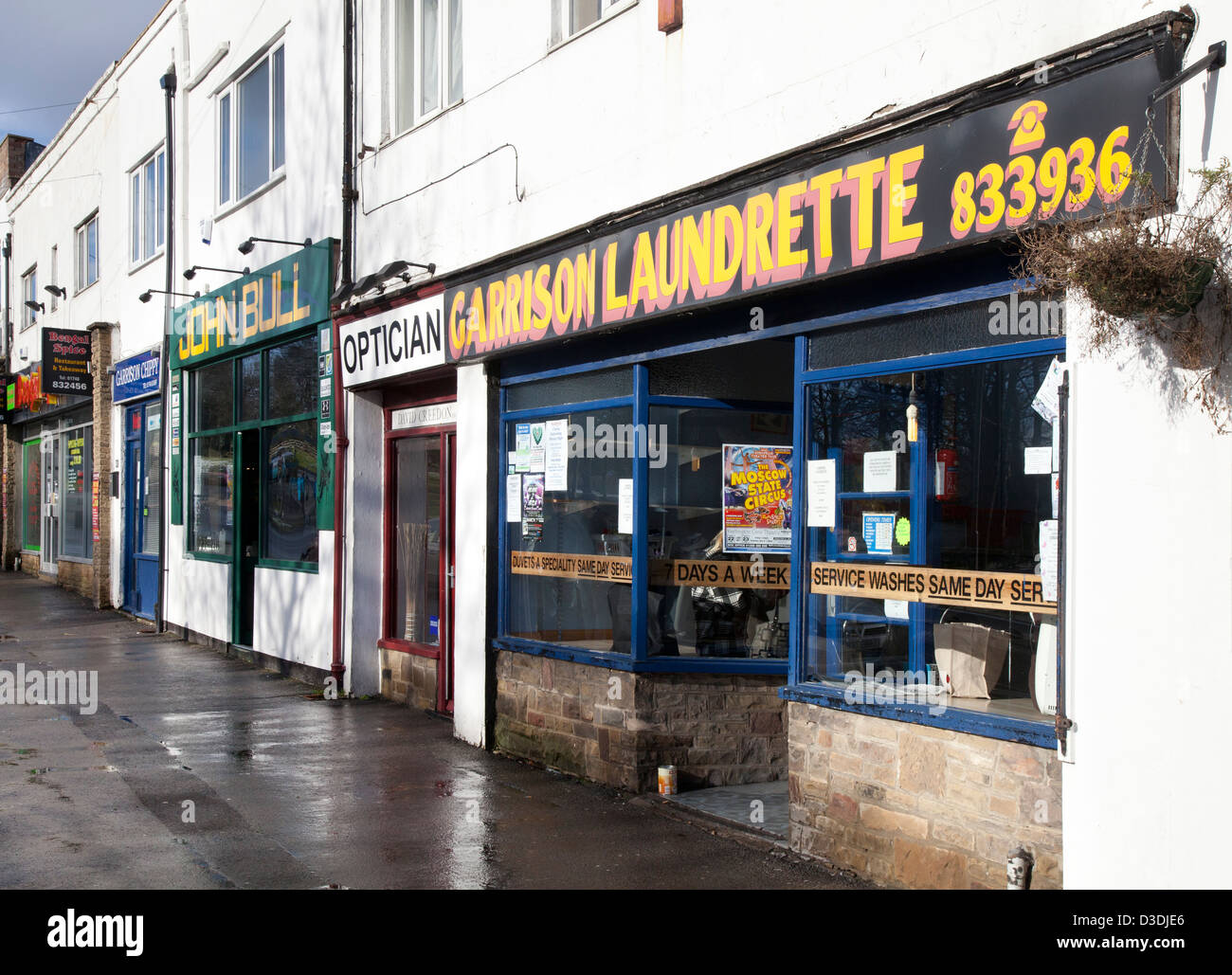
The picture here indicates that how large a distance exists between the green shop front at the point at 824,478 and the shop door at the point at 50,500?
18062 mm

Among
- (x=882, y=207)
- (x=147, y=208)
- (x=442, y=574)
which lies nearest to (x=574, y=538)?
(x=442, y=574)

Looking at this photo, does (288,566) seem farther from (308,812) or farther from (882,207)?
(882,207)

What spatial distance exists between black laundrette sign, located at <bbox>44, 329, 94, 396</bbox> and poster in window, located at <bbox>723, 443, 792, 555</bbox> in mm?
15397

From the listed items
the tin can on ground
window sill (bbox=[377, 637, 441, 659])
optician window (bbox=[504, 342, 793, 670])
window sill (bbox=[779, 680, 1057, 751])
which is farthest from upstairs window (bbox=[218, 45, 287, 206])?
window sill (bbox=[779, 680, 1057, 751])

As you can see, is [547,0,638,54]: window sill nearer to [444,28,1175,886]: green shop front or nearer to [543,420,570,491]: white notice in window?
[444,28,1175,886]: green shop front

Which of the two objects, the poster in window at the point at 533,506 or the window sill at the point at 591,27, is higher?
the window sill at the point at 591,27

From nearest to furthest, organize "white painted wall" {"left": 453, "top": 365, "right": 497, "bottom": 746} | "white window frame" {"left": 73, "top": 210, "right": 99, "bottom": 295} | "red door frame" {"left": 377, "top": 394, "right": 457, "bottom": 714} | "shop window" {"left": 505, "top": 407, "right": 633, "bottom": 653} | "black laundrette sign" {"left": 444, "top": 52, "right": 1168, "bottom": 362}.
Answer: "black laundrette sign" {"left": 444, "top": 52, "right": 1168, "bottom": 362} → "shop window" {"left": 505, "top": 407, "right": 633, "bottom": 653} → "white painted wall" {"left": 453, "top": 365, "right": 497, "bottom": 746} → "red door frame" {"left": 377, "top": 394, "right": 457, "bottom": 714} → "white window frame" {"left": 73, "top": 210, "right": 99, "bottom": 295}

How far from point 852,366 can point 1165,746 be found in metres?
2.43

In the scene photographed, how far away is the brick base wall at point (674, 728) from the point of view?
7.68 metres

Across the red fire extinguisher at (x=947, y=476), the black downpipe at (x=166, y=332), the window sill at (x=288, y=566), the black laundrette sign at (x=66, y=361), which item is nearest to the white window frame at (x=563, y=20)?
the red fire extinguisher at (x=947, y=476)

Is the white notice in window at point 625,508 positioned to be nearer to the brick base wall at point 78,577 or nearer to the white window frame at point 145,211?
the white window frame at point 145,211

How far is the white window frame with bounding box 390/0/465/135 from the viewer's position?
997cm
